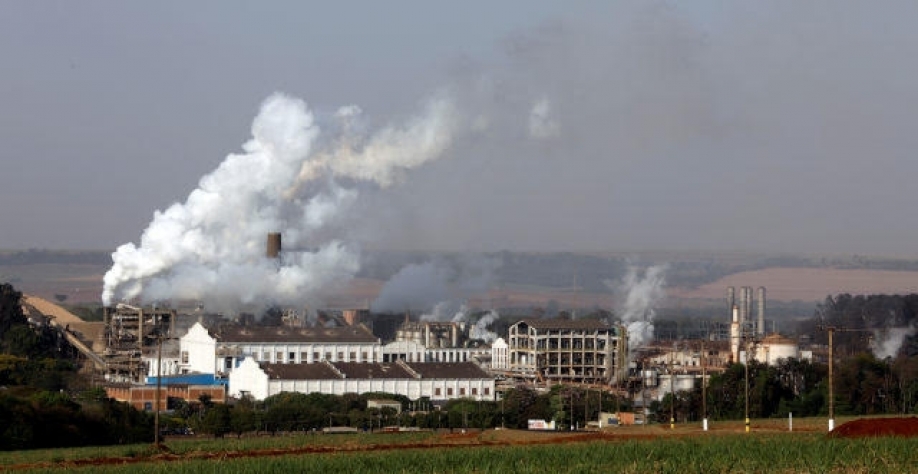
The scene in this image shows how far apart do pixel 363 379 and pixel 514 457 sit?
7878 centimetres

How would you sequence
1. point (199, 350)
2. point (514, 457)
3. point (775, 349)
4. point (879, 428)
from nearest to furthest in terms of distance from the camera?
1. point (514, 457)
2. point (879, 428)
3. point (775, 349)
4. point (199, 350)

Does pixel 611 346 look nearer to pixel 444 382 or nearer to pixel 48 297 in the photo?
pixel 444 382

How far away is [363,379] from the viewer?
119 m

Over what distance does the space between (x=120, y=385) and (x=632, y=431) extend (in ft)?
199

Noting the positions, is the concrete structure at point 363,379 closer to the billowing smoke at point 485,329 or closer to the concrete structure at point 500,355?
the concrete structure at point 500,355

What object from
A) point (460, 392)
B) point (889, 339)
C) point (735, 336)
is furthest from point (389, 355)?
point (889, 339)

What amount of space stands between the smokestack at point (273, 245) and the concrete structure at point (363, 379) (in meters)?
26.1

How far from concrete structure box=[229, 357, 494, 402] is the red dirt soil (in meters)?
71.1

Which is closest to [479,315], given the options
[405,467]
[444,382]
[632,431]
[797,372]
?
[444,382]

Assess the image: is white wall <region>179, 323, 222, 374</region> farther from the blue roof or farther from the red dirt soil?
the red dirt soil

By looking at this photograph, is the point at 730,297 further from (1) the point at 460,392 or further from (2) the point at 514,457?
(2) the point at 514,457

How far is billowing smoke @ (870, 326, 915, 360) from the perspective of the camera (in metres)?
148

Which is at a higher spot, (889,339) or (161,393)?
(889,339)

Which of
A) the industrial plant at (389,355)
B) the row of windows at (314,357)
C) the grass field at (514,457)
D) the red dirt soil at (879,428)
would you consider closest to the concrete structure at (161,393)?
the industrial plant at (389,355)
